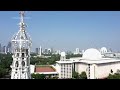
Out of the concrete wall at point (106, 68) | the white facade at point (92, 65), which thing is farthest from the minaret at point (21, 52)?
the concrete wall at point (106, 68)

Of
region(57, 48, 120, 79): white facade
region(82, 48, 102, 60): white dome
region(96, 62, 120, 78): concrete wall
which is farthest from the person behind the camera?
region(82, 48, 102, 60): white dome

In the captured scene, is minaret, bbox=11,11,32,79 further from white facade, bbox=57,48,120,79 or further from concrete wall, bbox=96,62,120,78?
concrete wall, bbox=96,62,120,78

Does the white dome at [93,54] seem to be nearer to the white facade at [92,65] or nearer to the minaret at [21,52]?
the white facade at [92,65]

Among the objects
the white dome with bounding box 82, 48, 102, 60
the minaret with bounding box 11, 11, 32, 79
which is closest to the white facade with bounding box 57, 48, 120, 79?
the white dome with bounding box 82, 48, 102, 60

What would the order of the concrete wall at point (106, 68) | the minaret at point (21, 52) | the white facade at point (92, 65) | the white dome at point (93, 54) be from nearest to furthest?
the minaret at point (21, 52) → the white facade at point (92, 65) → the concrete wall at point (106, 68) → the white dome at point (93, 54)

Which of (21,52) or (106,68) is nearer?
(21,52)

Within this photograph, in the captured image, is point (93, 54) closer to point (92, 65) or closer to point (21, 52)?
point (92, 65)

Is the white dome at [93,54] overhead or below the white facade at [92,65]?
overhead

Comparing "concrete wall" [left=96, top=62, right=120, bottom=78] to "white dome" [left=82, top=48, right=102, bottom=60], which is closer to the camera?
"concrete wall" [left=96, top=62, right=120, bottom=78]

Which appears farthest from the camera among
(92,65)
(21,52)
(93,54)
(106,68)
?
(93,54)


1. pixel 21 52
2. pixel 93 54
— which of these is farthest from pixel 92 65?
pixel 21 52

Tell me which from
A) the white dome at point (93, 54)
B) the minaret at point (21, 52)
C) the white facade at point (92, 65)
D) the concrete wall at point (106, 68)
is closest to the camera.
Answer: the minaret at point (21, 52)

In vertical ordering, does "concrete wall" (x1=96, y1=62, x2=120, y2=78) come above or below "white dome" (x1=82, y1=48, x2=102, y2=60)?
below
